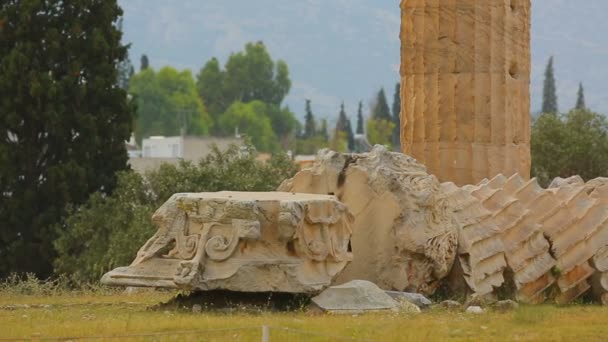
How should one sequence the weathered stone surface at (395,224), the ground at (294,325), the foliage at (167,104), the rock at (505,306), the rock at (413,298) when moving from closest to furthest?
the ground at (294,325) < the rock at (505,306) < the rock at (413,298) < the weathered stone surface at (395,224) < the foliage at (167,104)

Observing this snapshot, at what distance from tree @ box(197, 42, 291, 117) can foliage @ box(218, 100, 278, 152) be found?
1402cm

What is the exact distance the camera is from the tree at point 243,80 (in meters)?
182

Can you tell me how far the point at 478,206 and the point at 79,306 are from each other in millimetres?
5272

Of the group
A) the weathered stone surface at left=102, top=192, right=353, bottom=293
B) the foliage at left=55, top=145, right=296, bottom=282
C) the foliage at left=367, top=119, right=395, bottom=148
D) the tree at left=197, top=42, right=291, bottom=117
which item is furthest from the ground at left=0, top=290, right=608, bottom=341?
the tree at left=197, top=42, right=291, bottom=117

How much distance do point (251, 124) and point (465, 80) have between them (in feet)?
447

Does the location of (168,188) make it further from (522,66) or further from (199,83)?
(199,83)

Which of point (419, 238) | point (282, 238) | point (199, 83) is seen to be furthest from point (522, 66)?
point (199, 83)

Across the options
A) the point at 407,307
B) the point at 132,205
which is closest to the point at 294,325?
the point at 407,307

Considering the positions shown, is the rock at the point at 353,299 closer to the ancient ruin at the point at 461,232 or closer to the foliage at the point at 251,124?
the ancient ruin at the point at 461,232

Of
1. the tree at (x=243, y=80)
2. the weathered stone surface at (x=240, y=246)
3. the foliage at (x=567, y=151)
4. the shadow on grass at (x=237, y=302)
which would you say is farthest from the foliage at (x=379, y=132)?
the weathered stone surface at (x=240, y=246)

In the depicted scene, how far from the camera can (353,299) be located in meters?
16.9

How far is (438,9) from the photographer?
82.3ft

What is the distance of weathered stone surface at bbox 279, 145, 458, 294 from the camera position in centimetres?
1875

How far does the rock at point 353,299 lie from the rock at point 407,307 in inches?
2.4
